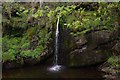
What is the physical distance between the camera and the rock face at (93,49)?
447 inches

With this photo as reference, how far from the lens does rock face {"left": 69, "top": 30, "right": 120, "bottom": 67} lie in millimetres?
11352

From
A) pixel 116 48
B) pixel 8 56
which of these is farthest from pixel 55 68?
pixel 116 48

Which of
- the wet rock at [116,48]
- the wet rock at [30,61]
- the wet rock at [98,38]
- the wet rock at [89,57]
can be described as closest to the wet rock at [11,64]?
the wet rock at [30,61]

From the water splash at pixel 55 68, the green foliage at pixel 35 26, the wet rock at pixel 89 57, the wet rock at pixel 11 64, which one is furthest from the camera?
Result: the green foliage at pixel 35 26

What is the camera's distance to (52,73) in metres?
10.2

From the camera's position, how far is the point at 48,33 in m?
13.4

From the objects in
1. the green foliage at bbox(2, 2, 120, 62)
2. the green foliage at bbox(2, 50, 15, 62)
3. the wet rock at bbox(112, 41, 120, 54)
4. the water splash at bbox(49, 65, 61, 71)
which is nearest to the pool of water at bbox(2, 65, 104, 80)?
the water splash at bbox(49, 65, 61, 71)

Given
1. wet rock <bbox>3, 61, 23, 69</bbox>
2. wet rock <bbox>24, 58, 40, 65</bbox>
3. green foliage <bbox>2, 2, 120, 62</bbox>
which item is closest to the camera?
wet rock <bbox>3, 61, 23, 69</bbox>

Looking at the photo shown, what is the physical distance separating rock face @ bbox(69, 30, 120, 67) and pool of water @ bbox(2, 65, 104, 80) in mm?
466

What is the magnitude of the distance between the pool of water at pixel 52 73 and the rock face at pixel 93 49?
466 mm

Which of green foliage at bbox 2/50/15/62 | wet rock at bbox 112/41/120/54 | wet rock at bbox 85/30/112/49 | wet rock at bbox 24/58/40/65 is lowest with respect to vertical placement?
wet rock at bbox 24/58/40/65

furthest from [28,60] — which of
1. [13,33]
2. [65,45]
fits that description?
[13,33]

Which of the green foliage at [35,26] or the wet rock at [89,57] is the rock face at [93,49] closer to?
the wet rock at [89,57]

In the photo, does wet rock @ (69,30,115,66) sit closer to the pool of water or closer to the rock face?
the rock face
